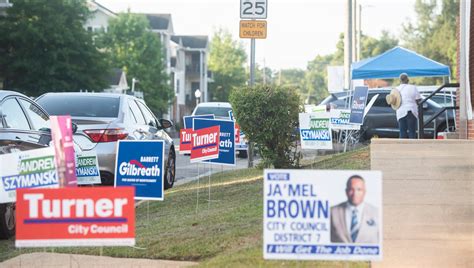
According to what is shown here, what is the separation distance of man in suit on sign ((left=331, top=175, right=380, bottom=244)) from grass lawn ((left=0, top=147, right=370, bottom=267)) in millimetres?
628

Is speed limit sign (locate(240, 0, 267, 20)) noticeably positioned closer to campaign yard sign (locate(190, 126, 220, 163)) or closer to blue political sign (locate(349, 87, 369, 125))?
blue political sign (locate(349, 87, 369, 125))

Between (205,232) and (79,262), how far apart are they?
1330 mm

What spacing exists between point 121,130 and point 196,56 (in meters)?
77.5

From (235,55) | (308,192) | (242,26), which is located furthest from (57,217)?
(235,55)

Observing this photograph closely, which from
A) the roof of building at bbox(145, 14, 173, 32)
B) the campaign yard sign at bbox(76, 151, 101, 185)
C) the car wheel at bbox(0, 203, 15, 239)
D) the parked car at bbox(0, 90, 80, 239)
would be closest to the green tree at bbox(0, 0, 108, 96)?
the roof of building at bbox(145, 14, 173, 32)

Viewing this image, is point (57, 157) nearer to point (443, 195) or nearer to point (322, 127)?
point (443, 195)

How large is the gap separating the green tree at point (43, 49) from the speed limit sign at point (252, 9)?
29339 millimetres

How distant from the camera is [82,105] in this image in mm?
13734

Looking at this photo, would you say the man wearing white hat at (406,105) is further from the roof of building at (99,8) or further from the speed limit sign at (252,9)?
the roof of building at (99,8)

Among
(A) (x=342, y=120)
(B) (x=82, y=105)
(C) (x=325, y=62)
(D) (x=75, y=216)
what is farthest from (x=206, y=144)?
(C) (x=325, y=62)

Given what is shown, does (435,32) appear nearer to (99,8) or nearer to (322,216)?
(99,8)

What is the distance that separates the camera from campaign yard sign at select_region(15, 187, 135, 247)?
21.0 feet

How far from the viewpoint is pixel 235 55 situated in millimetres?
90188

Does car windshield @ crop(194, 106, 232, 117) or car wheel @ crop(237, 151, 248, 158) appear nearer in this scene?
car wheel @ crop(237, 151, 248, 158)
